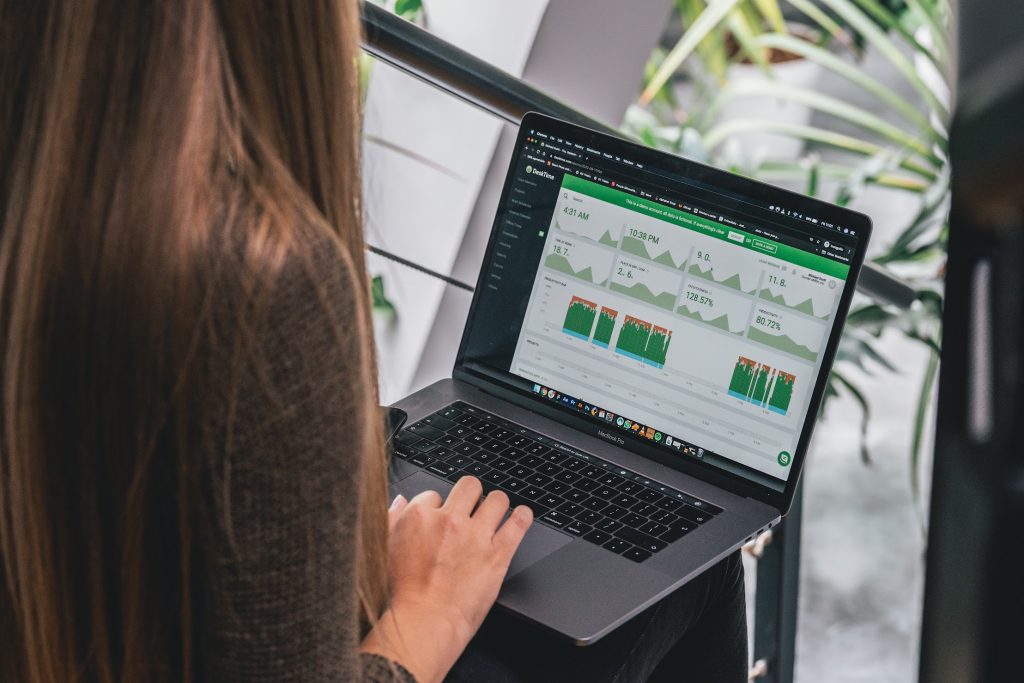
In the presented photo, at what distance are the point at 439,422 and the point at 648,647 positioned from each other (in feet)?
0.98

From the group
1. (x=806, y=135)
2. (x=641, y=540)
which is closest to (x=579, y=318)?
(x=641, y=540)

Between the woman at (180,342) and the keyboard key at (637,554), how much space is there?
0.30 metres

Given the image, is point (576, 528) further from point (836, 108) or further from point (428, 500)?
point (836, 108)

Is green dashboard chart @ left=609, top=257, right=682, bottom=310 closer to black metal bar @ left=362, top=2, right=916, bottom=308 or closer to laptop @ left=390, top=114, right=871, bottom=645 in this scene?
laptop @ left=390, top=114, right=871, bottom=645

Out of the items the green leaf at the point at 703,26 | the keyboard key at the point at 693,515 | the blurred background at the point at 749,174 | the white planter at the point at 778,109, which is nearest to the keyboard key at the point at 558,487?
the keyboard key at the point at 693,515

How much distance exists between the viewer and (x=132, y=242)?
45 cm

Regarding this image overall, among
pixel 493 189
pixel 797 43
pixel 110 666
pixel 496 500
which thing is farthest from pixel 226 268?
pixel 797 43

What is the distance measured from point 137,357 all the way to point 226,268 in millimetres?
60

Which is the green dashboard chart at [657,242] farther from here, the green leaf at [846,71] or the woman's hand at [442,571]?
the green leaf at [846,71]

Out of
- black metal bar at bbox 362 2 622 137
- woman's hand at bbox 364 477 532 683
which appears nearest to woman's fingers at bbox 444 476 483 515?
woman's hand at bbox 364 477 532 683

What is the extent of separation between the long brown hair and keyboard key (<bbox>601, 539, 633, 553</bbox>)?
0.36 metres

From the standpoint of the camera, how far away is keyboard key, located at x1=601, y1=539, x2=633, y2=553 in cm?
81

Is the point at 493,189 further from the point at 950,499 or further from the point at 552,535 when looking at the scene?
the point at 950,499

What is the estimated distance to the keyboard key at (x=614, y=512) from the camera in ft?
2.80
